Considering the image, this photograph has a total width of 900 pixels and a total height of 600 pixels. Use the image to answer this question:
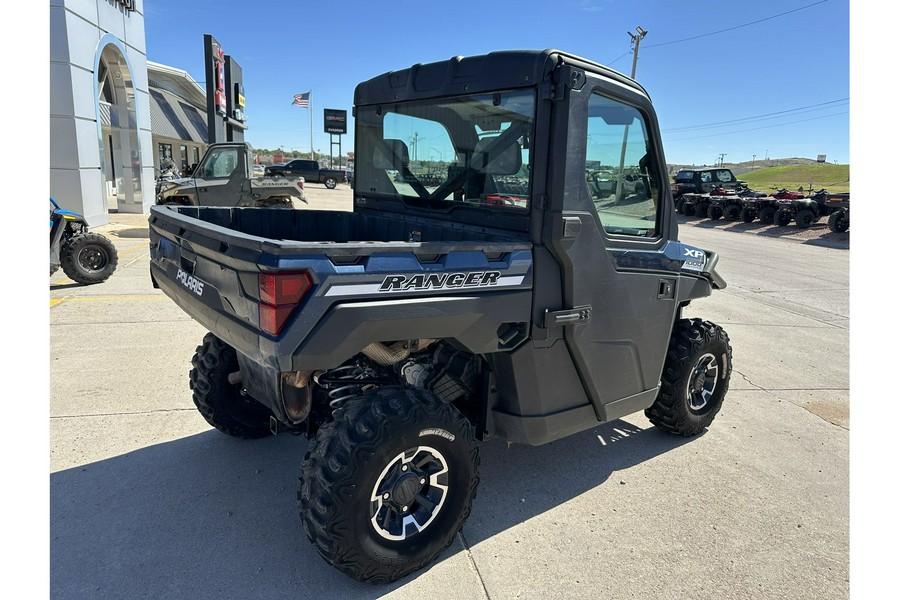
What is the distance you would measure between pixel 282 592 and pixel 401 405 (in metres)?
0.99

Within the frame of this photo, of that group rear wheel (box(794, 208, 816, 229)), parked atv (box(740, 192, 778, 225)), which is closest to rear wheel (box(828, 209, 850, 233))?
rear wheel (box(794, 208, 816, 229))

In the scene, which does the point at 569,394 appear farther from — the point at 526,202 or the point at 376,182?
the point at 376,182

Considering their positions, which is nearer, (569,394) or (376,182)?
(569,394)

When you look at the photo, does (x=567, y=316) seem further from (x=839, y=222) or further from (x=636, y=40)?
(x=636, y=40)

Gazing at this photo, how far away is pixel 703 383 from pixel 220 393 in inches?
136

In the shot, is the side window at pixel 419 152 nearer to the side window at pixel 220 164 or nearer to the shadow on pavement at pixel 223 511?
the shadow on pavement at pixel 223 511

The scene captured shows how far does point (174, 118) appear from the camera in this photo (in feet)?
109

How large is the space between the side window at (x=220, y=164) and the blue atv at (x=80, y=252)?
15.7 feet

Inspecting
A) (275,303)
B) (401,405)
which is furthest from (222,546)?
(275,303)

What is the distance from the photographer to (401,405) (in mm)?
2502

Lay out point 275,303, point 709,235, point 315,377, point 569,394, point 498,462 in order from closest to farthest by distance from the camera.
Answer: point 275,303 → point 315,377 → point 569,394 → point 498,462 → point 709,235

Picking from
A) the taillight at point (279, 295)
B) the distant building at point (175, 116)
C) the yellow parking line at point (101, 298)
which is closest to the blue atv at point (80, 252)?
the yellow parking line at point (101, 298)

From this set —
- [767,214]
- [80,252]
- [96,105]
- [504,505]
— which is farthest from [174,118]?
[504,505]

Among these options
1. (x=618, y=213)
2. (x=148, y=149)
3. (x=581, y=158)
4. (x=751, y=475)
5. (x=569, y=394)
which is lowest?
(x=751, y=475)
